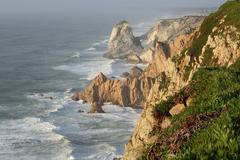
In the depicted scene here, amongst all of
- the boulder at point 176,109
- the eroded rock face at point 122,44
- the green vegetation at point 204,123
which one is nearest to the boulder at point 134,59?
the eroded rock face at point 122,44

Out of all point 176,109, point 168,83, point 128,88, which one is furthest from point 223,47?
point 128,88

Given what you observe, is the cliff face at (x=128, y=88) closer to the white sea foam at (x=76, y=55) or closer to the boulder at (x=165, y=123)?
the boulder at (x=165, y=123)

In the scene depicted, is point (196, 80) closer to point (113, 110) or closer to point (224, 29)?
point (224, 29)

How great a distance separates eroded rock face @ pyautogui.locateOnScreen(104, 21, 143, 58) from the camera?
469 ft

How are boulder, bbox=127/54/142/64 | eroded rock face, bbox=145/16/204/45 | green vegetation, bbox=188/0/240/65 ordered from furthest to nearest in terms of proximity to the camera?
eroded rock face, bbox=145/16/204/45, boulder, bbox=127/54/142/64, green vegetation, bbox=188/0/240/65

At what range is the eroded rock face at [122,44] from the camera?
5630 inches

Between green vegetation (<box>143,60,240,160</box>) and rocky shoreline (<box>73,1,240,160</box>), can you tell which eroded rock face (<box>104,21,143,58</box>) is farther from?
green vegetation (<box>143,60,240,160</box>)

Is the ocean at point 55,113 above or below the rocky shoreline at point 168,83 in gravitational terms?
below

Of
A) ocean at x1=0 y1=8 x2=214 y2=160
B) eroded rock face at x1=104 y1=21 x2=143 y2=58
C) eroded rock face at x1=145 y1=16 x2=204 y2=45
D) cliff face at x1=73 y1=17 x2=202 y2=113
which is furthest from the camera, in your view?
eroded rock face at x1=145 y1=16 x2=204 y2=45

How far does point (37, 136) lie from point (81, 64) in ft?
222

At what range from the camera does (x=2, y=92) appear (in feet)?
309

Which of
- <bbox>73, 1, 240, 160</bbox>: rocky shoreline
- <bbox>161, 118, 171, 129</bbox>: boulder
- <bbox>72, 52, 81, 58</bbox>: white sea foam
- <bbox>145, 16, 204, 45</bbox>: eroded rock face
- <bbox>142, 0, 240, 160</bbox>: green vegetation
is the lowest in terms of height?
<bbox>72, 52, 81, 58</bbox>: white sea foam

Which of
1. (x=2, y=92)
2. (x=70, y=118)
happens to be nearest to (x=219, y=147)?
(x=70, y=118)

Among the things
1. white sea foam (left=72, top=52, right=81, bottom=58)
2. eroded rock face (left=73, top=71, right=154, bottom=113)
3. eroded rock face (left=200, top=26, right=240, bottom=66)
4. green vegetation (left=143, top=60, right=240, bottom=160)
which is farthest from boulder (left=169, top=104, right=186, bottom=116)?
white sea foam (left=72, top=52, right=81, bottom=58)
